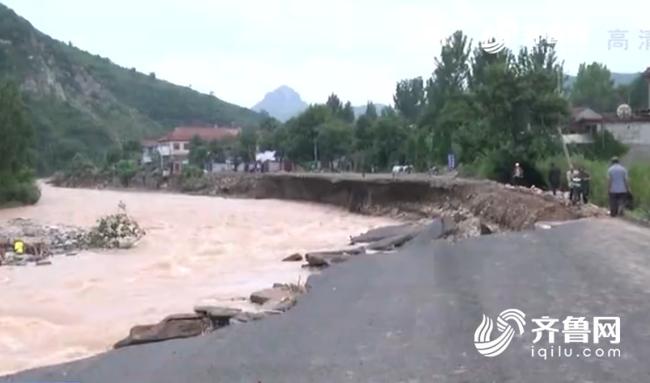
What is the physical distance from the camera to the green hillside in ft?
399

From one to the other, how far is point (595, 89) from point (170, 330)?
74.8 metres

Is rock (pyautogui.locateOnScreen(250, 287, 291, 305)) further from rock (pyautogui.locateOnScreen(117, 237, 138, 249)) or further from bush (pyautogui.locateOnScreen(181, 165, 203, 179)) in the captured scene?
bush (pyautogui.locateOnScreen(181, 165, 203, 179))

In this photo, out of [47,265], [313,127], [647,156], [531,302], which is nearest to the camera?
[531,302]

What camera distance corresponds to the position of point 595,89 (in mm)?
80938

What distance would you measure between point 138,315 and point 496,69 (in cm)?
2433

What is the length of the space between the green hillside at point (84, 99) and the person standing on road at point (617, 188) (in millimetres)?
84476

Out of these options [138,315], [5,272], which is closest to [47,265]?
[5,272]

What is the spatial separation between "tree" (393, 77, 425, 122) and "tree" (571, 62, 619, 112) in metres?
17.4

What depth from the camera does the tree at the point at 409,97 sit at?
9575cm

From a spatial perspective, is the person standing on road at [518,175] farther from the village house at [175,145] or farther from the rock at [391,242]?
the village house at [175,145]

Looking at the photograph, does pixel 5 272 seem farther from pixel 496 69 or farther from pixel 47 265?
pixel 496 69

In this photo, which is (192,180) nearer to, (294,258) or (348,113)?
(348,113)

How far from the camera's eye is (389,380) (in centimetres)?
766

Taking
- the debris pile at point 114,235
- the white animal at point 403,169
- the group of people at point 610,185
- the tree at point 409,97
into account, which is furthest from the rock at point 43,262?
the tree at point 409,97
